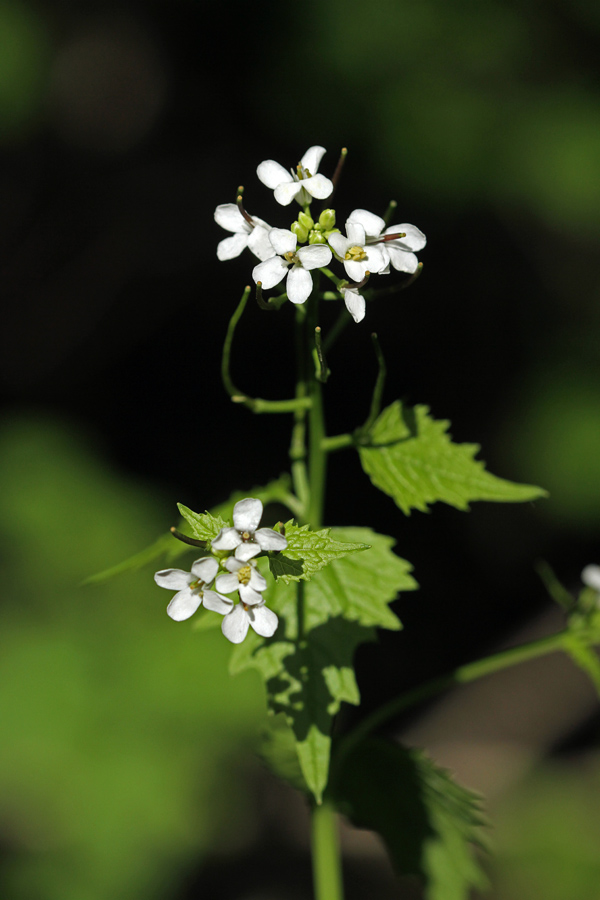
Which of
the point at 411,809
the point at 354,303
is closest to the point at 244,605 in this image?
the point at 354,303

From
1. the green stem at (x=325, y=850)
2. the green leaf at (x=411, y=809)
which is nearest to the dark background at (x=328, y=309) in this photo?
the green leaf at (x=411, y=809)

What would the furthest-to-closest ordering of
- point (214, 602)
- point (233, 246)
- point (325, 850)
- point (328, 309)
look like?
point (328, 309), point (325, 850), point (233, 246), point (214, 602)

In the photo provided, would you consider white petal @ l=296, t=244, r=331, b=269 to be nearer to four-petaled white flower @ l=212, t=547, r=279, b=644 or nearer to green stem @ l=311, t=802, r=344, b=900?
four-petaled white flower @ l=212, t=547, r=279, b=644

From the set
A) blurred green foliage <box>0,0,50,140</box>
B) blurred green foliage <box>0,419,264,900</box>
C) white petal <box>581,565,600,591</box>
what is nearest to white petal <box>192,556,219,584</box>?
white petal <box>581,565,600,591</box>

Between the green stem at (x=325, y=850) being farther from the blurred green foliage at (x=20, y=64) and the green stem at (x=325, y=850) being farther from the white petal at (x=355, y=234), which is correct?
the blurred green foliage at (x=20, y=64)

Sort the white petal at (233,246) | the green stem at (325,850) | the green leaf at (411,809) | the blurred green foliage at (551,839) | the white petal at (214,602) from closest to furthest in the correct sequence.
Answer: the white petal at (214,602) < the white petal at (233,246) < the green stem at (325,850) < the green leaf at (411,809) < the blurred green foliage at (551,839)

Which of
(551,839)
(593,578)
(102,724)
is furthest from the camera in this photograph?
(551,839)

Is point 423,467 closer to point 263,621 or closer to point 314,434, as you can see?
point 314,434
